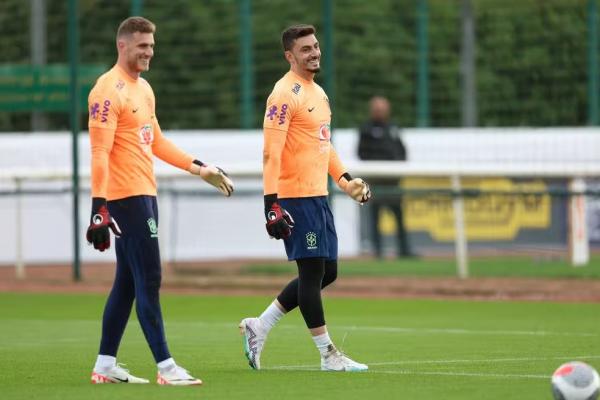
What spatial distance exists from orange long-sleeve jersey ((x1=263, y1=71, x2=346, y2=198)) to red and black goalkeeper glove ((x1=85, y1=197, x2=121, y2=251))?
1.63m

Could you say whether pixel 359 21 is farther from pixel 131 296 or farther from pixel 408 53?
pixel 131 296

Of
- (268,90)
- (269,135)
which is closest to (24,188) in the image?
(268,90)

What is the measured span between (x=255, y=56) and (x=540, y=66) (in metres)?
4.87

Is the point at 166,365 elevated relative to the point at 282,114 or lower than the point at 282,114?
lower

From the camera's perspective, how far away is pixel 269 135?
10703 mm

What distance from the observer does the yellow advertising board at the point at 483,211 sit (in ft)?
73.4

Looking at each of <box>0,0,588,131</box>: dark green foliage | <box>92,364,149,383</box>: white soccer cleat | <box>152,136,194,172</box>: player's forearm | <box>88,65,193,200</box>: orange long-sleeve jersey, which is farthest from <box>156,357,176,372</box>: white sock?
<box>0,0,588,131</box>: dark green foliage

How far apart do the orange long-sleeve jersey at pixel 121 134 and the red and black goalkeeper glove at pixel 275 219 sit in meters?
0.88

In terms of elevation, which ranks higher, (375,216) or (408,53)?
(408,53)

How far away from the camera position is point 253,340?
10.9 m

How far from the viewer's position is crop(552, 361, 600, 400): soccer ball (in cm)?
824

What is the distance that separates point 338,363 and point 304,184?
1.26 metres

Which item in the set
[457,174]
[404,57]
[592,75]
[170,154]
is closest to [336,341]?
[170,154]

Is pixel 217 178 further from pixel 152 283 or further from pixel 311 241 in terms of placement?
pixel 311 241
